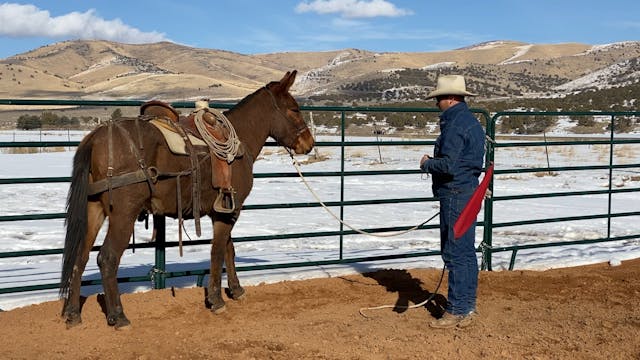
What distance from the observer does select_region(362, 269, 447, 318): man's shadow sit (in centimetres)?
551

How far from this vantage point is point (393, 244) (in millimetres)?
9266

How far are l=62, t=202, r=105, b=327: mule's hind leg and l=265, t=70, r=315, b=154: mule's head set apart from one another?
1597 mm

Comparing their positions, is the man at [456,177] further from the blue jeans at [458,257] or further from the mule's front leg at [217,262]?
the mule's front leg at [217,262]

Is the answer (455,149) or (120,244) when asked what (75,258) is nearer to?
(120,244)

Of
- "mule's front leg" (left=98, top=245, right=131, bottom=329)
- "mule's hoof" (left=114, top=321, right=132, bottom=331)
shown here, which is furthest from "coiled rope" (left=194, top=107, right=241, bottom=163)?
"mule's hoof" (left=114, top=321, right=132, bottom=331)

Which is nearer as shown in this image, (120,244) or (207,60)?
(120,244)

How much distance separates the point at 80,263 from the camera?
15.8 feet

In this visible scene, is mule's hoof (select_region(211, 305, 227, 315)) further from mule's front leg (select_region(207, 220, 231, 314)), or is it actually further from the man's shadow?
the man's shadow

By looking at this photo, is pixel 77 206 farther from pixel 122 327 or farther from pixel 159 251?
pixel 159 251

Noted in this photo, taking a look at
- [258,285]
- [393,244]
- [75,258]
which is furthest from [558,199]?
[75,258]

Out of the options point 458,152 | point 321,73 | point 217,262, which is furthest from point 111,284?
point 321,73

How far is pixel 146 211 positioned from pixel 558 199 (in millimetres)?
11376

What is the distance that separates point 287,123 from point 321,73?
5339 inches

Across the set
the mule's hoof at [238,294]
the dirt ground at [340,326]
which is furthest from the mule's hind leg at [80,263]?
the mule's hoof at [238,294]
